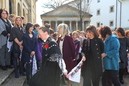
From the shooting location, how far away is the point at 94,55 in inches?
384

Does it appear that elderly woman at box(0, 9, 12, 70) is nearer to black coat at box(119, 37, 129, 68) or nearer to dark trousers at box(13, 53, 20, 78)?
dark trousers at box(13, 53, 20, 78)

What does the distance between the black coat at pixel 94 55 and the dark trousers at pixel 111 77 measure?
0.61 feet

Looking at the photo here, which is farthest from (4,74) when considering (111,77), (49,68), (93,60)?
(49,68)

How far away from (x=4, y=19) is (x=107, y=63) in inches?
162

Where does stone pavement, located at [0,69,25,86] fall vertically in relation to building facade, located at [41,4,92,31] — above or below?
below

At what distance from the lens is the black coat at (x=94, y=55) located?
972 cm

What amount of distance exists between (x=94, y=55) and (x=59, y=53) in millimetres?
2209

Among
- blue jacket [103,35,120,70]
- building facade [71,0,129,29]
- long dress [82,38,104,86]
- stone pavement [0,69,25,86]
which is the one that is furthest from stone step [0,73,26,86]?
building facade [71,0,129,29]

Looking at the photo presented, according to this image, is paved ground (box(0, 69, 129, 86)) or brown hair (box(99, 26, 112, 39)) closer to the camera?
brown hair (box(99, 26, 112, 39))

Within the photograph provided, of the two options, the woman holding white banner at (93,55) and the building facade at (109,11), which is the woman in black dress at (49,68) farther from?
the building facade at (109,11)

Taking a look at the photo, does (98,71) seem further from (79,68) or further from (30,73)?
(30,73)

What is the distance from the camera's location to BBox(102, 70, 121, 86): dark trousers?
31.2 feet

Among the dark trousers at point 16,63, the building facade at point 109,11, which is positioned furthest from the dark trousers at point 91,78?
the building facade at point 109,11

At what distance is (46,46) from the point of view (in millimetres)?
7742
